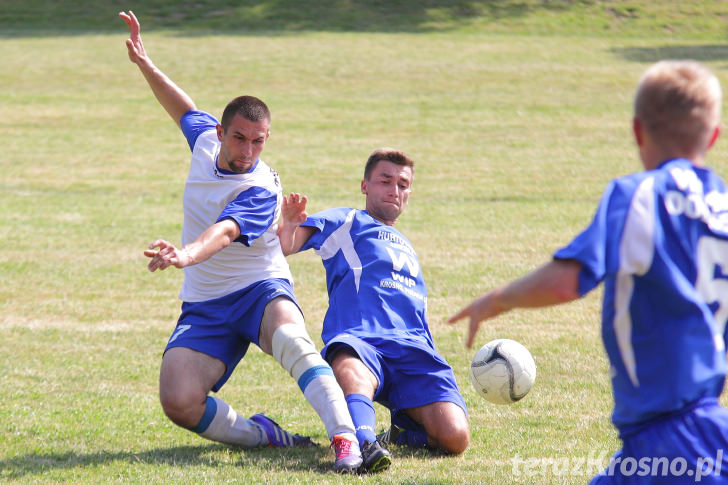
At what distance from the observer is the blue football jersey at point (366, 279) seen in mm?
5340

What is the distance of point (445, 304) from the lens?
27.9 ft

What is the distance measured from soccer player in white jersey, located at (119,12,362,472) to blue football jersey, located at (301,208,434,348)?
294mm

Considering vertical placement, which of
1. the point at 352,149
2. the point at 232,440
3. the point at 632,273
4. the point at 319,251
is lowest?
the point at 352,149

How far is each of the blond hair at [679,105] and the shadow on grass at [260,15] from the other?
28.3 meters

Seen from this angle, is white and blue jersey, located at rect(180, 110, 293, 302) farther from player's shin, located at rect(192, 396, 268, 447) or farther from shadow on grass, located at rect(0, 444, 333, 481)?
shadow on grass, located at rect(0, 444, 333, 481)

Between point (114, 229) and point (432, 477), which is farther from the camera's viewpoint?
point (114, 229)

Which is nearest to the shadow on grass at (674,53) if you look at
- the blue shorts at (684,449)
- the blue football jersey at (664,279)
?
the blue football jersey at (664,279)

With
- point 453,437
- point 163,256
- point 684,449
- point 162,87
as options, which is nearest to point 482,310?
point 684,449

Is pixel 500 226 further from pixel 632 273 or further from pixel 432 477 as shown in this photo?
pixel 632 273

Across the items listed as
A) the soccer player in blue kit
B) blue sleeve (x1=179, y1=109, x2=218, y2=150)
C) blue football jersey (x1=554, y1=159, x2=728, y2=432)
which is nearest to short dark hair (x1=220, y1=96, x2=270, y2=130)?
blue sleeve (x1=179, y1=109, x2=218, y2=150)

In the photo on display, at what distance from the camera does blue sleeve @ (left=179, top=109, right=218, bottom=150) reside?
566 centimetres

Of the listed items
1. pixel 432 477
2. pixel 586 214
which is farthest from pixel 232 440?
pixel 586 214

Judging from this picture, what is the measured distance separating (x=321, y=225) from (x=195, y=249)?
1.12 meters

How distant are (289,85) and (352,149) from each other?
6522 mm
